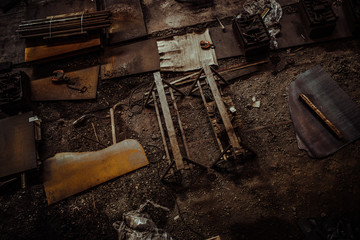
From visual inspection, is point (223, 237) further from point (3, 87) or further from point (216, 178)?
point (3, 87)

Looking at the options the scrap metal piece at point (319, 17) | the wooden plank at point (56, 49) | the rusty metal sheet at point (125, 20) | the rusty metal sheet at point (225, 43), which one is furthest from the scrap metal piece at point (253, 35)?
the wooden plank at point (56, 49)

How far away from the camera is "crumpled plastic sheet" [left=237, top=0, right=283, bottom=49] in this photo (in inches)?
234

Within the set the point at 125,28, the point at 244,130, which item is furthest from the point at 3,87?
the point at 244,130

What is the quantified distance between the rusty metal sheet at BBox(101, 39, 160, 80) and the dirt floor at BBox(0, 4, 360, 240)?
2.13ft

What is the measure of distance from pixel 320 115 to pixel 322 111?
0.24 metres

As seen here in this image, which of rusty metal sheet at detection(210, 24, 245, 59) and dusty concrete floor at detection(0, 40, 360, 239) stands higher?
rusty metal sheet at detection(210, 24, 245, 59)

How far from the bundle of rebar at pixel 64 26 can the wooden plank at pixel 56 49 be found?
258mm

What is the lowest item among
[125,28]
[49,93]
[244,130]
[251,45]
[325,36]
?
[244,130]

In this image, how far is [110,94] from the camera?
5875mm

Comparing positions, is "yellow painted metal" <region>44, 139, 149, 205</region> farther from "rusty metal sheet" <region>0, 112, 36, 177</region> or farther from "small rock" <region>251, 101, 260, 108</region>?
"small rock" <region>251, 101, 260, 108</region>

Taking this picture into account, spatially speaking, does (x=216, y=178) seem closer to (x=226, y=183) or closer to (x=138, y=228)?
(x=226, y=183)

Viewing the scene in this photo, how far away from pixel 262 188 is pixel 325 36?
4192 millimetres

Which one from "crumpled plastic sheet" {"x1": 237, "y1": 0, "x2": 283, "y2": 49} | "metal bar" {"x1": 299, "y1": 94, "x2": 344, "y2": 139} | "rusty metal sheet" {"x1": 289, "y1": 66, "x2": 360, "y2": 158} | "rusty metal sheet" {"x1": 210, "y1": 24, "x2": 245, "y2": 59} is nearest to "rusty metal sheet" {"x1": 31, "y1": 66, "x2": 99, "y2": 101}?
"rusty metal sheet" {"x1": 210, "y1": 24, "x2": 245, "y2": 59}

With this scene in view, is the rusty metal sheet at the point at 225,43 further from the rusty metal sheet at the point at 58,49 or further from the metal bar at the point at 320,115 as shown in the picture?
the rusty metal sheet at the point at 58,49
